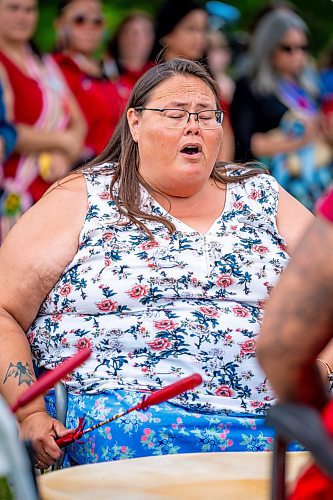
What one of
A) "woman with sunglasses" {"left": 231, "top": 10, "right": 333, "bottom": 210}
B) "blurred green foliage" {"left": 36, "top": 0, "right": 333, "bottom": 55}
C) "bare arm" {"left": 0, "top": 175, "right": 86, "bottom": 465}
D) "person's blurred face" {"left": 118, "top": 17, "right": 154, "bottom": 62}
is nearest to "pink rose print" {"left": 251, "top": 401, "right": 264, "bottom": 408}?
"bare arm" {"left": 0, "top": 175, "right": 86, "bottom": 465}

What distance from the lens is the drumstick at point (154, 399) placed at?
2.73m

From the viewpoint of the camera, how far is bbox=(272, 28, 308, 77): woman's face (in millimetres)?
7906

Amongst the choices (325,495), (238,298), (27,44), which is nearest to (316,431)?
(325,495)

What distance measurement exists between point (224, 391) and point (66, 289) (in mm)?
573

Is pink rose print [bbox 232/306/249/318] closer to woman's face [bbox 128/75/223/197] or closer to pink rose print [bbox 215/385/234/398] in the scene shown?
pink rose print [bbox 215/385/234/398]

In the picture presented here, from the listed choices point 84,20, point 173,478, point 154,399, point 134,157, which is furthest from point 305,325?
point 84,20

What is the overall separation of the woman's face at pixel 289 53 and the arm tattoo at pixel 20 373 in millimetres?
4912

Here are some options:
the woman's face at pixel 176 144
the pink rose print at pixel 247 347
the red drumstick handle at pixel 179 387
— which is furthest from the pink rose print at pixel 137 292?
the red drumstick handle at pixel 179 387

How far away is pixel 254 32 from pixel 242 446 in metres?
5.28

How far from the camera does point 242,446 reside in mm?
3348

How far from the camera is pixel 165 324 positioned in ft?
11.5

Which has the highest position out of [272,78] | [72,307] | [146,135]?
[146,135]

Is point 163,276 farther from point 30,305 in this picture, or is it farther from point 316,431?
point 316,431

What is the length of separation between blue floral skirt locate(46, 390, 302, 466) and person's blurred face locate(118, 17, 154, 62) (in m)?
5.34
